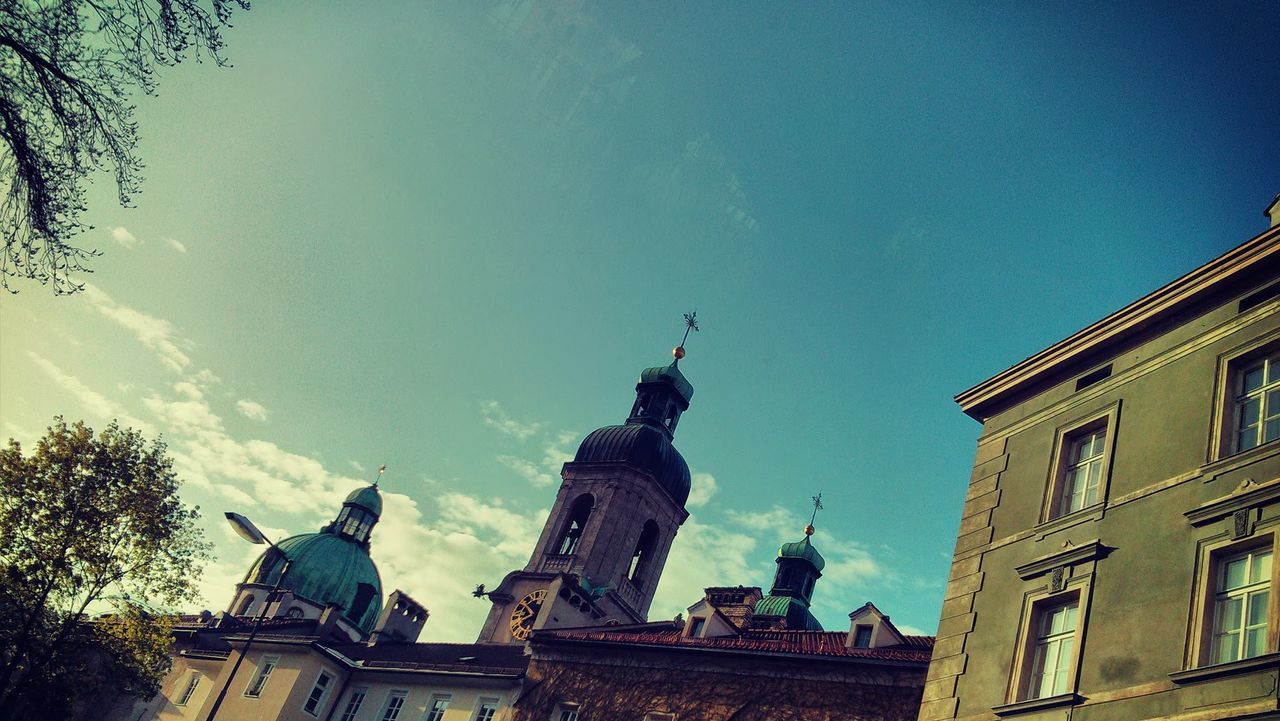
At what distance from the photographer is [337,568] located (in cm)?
6569

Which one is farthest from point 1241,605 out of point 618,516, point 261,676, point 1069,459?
point 618,516

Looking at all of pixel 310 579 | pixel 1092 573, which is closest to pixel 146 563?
pixel 1092 573

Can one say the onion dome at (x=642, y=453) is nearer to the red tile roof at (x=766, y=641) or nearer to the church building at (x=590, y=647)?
the church building at (x=590, y=647)

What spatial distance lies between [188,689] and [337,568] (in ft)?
87.3

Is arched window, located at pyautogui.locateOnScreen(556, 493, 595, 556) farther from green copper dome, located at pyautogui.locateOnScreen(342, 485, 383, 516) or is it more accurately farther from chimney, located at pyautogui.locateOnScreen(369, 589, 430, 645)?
green copper dome, located at pyautogui.locateOnScreen(342, 485, 383, 516)

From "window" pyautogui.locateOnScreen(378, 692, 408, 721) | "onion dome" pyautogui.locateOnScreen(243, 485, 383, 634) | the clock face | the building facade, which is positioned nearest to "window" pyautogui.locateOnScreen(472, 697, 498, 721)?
"window" pyautogui.locateOnScreen(378, 692, 408, 721)

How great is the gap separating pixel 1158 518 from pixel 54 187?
14.4 metres

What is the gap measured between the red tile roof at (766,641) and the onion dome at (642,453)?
57.0 feet

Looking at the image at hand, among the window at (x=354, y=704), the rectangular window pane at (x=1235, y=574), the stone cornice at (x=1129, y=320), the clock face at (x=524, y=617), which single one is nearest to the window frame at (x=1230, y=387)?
the stone cornice at (x=1129, y=320)

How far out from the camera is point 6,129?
11008 millimetres

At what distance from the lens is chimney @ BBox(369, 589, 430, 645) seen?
138ft

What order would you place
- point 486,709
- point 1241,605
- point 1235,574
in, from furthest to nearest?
point 486,709
point 1235,574
point 1241,605

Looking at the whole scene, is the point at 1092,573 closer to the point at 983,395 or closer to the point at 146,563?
the point at 983,395

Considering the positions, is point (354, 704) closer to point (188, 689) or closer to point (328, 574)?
point (188, 689)
